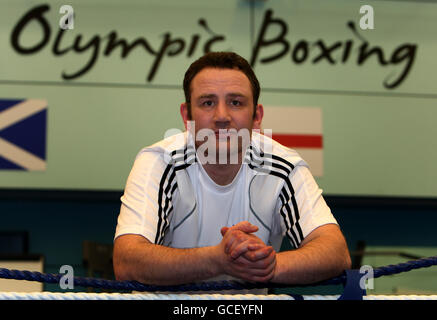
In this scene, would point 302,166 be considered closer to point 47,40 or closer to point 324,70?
point 324,70

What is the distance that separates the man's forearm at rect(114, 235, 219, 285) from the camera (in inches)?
45.9

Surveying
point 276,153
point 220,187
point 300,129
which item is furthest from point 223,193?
point 300,129

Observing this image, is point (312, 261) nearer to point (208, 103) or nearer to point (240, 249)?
point (240, 249)

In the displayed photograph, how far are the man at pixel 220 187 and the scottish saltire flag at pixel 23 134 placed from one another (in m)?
1.75

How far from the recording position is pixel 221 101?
147 cm

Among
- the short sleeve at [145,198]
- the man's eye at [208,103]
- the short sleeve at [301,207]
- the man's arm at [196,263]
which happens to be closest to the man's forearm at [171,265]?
the man's arm at [196,263]

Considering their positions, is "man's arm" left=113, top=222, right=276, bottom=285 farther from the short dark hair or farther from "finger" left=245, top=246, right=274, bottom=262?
the short dark hair

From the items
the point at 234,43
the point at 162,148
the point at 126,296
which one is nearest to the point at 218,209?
the point at 162,148

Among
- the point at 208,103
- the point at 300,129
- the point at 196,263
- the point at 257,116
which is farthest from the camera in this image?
the point at 300,129

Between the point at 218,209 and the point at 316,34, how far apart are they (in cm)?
210

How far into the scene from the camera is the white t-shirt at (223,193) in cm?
143

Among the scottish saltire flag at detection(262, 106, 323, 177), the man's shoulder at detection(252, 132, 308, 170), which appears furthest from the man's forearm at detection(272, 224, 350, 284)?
the scottish saltire flag at detection(262, 106, 323, 177)

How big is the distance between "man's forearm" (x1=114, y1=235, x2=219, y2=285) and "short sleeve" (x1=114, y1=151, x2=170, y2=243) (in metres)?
0.10

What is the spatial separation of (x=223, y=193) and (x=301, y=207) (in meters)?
0.24
